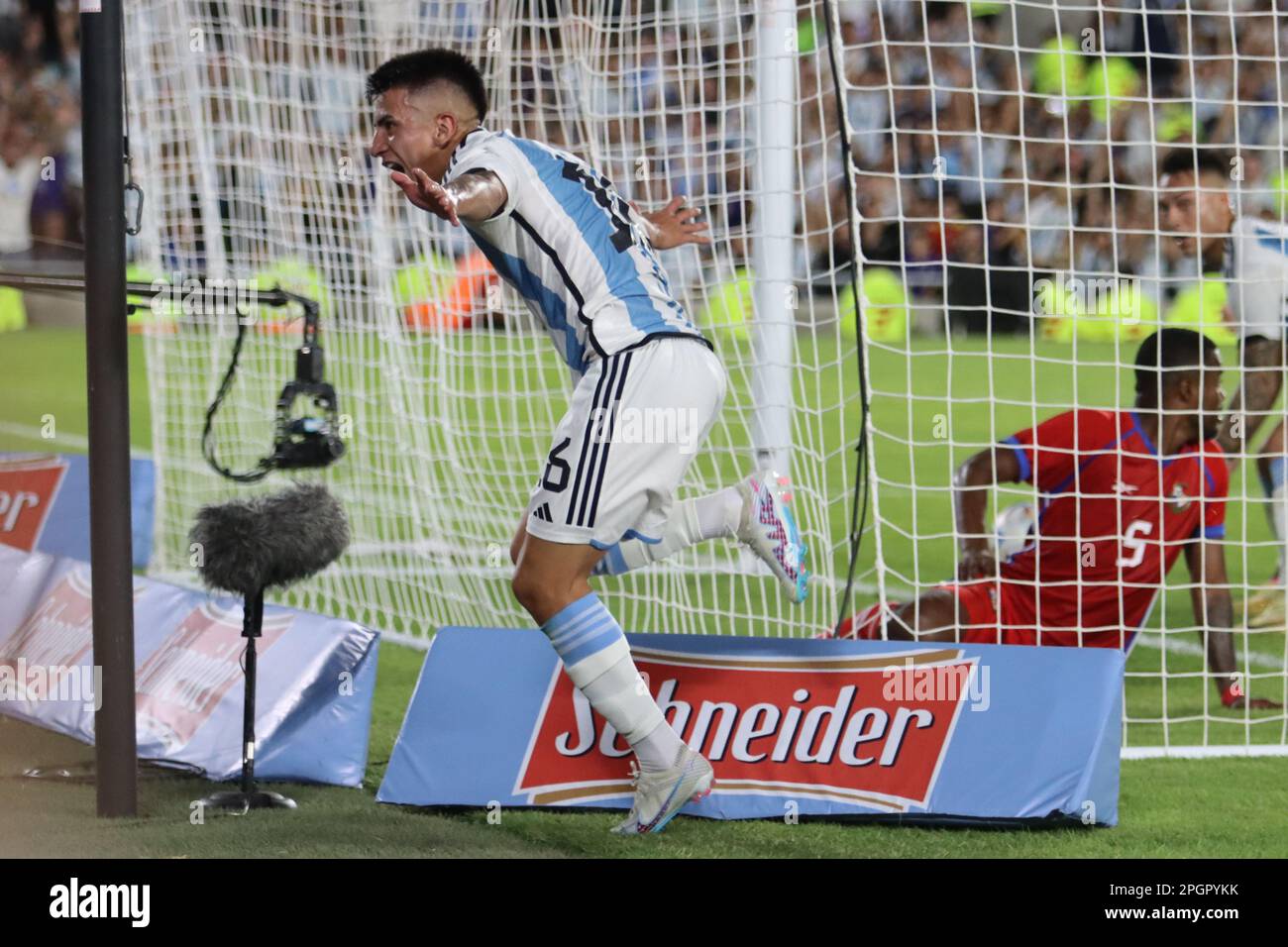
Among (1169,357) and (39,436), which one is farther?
(39,436)

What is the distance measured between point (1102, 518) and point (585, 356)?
7.05ft

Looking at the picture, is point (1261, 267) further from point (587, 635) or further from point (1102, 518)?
point (587, 635)

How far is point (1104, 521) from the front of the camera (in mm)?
5254

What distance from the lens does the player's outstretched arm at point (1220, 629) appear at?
17.3 ft

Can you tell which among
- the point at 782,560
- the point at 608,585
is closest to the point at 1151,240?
the point at 608,585

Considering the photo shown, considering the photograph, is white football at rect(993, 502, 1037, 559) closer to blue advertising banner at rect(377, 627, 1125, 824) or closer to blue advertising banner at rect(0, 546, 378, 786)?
blue advertising banner at rect(377, 627, 1125, 824)

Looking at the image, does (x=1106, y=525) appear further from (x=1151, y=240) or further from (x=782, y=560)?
(x=1151, y=240)

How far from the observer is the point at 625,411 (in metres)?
3.80

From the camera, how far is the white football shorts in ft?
12.4

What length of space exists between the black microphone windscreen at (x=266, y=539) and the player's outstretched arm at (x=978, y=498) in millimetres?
1994

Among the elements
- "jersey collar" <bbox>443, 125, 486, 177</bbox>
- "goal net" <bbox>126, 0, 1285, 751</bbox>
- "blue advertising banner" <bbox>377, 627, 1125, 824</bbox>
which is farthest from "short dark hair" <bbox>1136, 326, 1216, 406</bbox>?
"jersey collar" <bbox>443, 125, 486, 177</bbox>

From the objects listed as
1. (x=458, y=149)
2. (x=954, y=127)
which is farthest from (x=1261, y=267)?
(x=954, y=127)

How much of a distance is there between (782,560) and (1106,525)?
1.42m

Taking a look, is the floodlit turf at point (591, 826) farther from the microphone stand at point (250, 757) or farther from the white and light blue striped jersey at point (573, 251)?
the white and light blue striped jersey at point (573, 251)
